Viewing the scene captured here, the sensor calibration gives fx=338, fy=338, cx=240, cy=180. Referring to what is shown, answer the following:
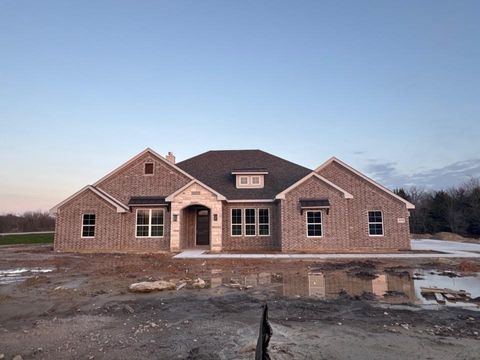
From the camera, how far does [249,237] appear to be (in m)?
21.9

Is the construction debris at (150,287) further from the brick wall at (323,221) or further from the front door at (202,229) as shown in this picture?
the front door at (202,229)

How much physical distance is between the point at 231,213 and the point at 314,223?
538cm

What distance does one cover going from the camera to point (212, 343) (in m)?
5.57

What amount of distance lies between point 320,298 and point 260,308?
73.1 inches

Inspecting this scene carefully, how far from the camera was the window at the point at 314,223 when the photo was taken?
2039 centimetres

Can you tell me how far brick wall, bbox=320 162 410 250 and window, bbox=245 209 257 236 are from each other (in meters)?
6.10

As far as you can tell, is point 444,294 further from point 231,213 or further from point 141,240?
point 141,240

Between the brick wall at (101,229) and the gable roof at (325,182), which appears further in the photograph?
the brick wall at (101,229)

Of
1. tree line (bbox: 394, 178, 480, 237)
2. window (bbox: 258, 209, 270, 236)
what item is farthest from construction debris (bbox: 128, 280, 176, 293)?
tree line (bbox: 394, 178, 480, 237)

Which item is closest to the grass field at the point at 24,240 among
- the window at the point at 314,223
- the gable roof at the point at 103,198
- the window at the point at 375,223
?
the gable roof at the point at 103,198

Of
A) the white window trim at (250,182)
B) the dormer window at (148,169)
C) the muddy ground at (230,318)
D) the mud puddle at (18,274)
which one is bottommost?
the muddy ground at (230,318)

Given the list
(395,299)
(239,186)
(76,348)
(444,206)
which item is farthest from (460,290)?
(444,206)

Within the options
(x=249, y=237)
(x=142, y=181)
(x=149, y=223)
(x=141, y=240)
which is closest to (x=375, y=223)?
(x=249, y=237)

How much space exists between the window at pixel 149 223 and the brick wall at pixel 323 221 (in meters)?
7.73
